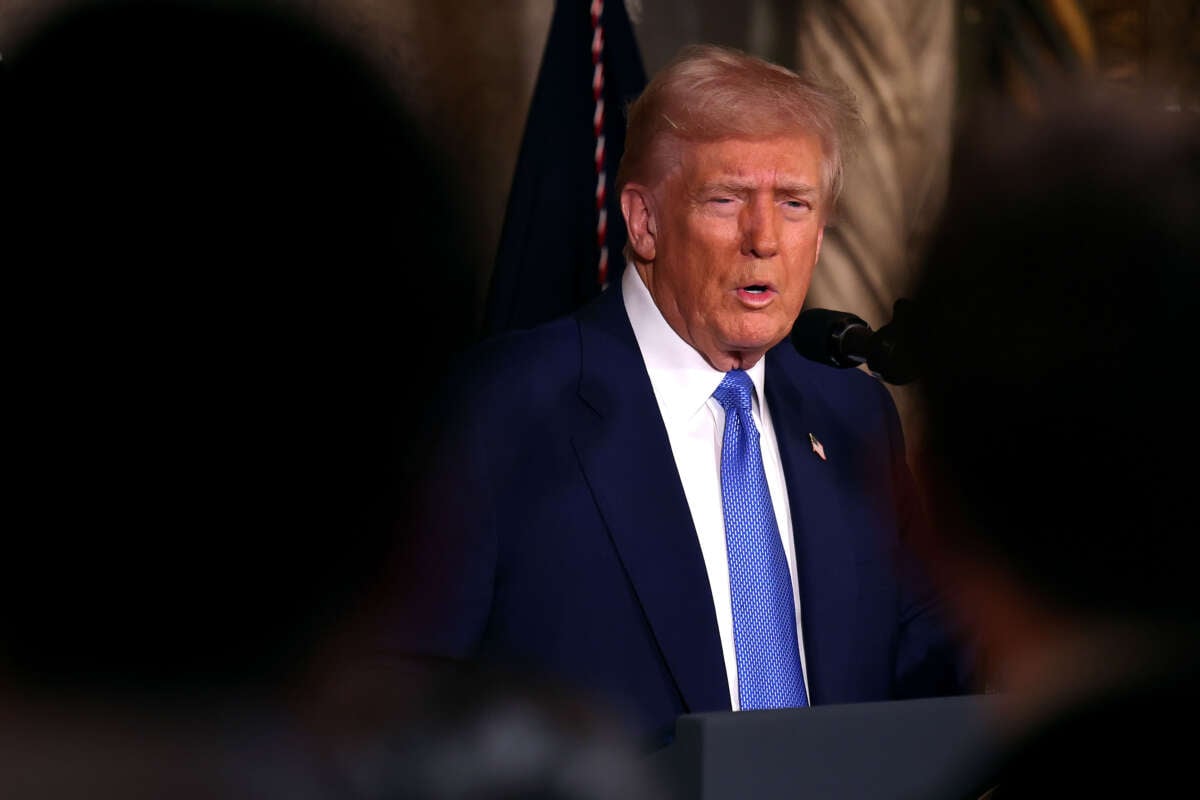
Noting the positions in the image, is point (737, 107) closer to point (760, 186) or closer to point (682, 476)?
point (760, 186)

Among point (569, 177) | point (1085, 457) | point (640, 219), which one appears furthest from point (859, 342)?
point (569, 177)

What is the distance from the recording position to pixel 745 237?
1.44 meters

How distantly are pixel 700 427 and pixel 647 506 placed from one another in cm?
13

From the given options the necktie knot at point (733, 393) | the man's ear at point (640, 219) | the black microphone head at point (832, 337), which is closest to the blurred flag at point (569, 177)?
the man's ear at point (640, 219)

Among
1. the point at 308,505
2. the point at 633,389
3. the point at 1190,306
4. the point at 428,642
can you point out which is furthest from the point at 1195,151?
the point at 308,505

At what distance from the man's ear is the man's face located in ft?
0.17

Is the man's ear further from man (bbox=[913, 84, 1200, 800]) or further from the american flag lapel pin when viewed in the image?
man (bbox=[913, 84, 1200, 800])

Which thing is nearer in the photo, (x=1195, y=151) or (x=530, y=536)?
(x=1195, y=151)

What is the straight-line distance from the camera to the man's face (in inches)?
56.2

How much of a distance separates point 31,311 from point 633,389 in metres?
0.66

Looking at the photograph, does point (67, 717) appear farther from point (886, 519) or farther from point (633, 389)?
point (886, 519)

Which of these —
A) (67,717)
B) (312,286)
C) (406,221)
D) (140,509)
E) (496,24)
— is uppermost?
(496,24)

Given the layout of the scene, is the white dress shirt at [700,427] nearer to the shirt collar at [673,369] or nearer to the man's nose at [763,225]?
the shirt collar at [673,369]

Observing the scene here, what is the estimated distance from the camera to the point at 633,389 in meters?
1.44
